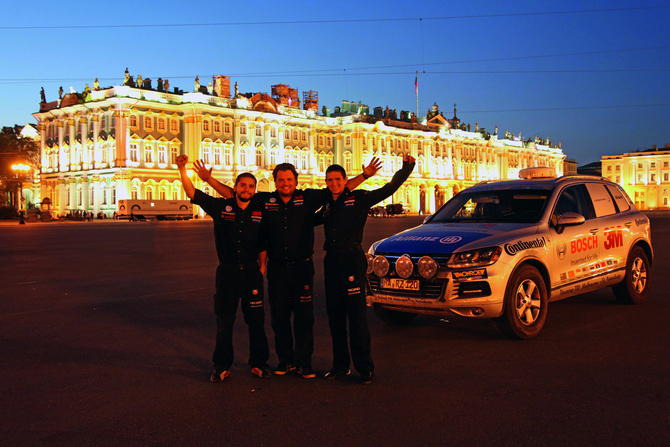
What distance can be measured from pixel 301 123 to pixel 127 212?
86.6 feet

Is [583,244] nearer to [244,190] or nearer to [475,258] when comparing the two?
[475,258]

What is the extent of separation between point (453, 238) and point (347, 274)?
184 centimetres

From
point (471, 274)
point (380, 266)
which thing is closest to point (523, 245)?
point (471, 274)

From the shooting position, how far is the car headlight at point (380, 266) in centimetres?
615

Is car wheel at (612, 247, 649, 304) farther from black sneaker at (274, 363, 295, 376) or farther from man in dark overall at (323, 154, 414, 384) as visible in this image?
black sneaker at (274, 363, 295, 376)

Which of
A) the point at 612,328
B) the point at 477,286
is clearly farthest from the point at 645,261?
the point at 477,286

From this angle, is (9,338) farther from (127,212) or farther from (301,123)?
(301,123)

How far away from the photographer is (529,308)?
615 centimetres

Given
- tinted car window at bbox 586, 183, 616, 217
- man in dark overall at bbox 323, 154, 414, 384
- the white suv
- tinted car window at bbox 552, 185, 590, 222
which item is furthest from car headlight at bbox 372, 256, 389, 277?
tinted car window at bbox 586, 183, 616, 217

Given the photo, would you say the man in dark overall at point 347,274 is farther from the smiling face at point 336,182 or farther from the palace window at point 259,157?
the palace window at point 259,157

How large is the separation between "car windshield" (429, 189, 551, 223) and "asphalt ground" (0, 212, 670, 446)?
1.20 m

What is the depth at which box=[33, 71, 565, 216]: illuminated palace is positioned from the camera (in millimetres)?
61906

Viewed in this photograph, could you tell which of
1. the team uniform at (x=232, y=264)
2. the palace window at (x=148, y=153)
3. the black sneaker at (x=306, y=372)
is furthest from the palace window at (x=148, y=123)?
the black sneaker at (x=306, y=372)

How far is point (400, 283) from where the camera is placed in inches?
239
